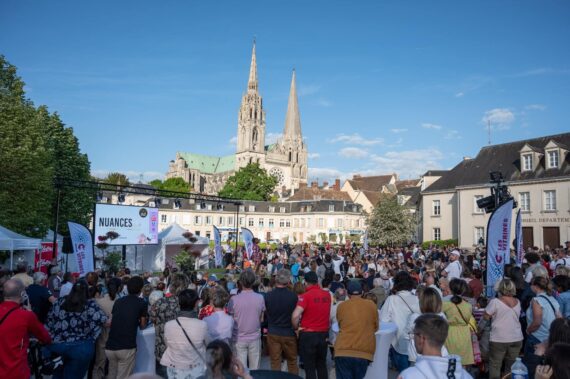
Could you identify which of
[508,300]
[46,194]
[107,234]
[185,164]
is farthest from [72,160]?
[185,164]

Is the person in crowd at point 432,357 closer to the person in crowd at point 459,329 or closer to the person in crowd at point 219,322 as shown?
the person in crowd at point 459,329

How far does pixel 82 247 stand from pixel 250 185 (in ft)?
207

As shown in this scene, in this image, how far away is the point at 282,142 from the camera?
131 metres

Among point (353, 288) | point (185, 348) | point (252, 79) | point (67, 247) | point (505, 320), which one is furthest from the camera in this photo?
point (252, 79)

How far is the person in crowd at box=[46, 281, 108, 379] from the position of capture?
5.59 m

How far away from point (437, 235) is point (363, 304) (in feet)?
123

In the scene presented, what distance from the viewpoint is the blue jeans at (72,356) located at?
5.57 m

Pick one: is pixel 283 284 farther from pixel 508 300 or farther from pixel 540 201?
pixel 540 201

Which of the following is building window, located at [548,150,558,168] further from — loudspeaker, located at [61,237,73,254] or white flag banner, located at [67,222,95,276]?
loudspeaker, located at [61,237,73,254]

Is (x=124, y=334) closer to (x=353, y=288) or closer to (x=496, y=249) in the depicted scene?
(x=353, y=288)

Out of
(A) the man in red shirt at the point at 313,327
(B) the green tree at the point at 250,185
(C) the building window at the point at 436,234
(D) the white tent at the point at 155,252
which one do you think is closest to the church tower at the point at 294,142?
(B) the green tree at the point at 250,185

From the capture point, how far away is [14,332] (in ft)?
14.9

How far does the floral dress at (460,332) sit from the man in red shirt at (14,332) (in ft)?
16.6

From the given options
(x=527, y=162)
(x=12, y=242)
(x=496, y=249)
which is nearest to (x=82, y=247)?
(x=12, y=242)
